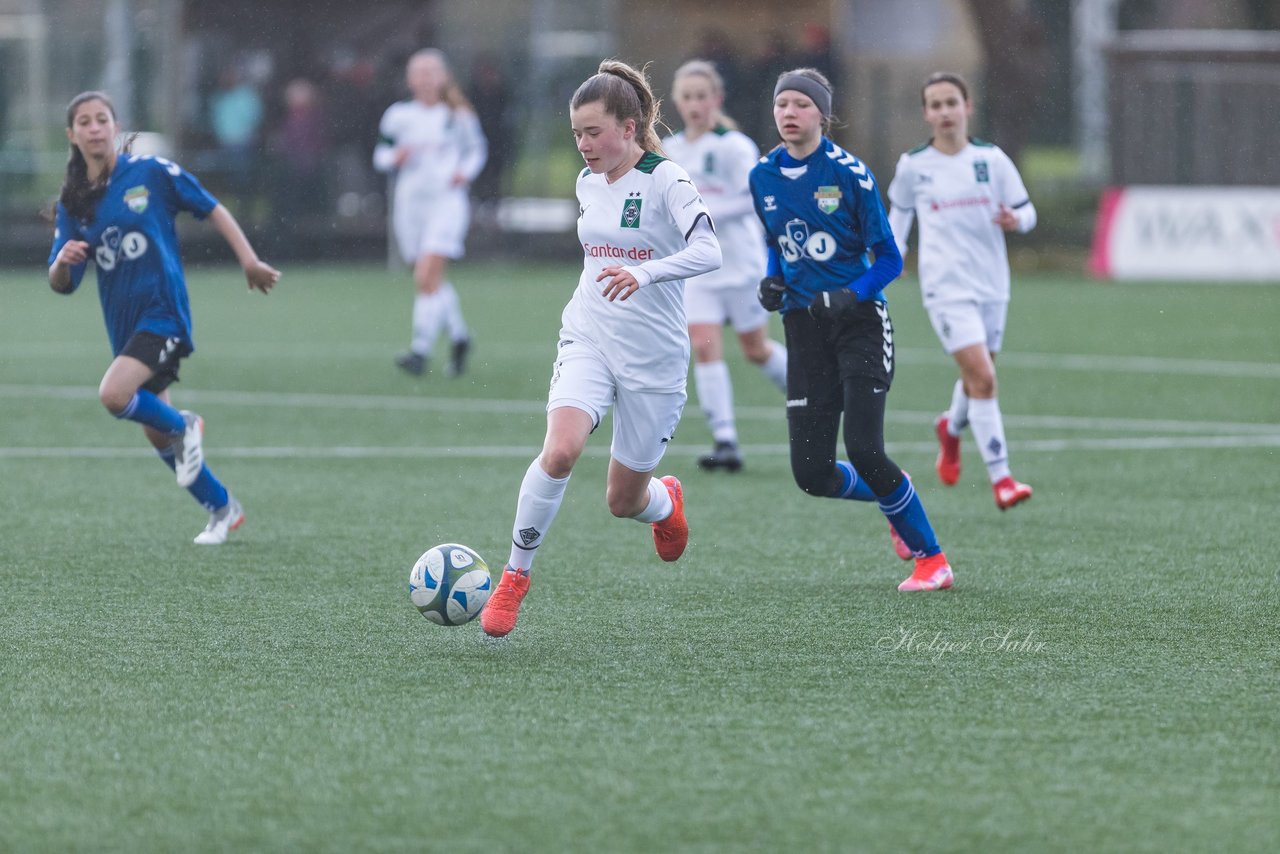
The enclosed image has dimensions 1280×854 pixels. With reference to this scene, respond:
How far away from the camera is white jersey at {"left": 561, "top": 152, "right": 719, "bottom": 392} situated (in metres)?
6.24

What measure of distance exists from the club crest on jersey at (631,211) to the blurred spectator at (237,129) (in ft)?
69.4

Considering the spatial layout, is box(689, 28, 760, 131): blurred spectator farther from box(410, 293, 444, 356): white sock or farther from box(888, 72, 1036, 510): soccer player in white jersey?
box(888, 72, 1036, 510): soccer player in white jersey

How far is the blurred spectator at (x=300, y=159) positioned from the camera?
2681 centimetres

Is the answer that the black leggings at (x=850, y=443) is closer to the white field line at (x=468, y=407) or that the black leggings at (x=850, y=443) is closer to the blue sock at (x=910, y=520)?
the blue sock at (x=910, y=520)

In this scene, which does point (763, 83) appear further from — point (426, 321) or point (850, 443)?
point (850, 443)

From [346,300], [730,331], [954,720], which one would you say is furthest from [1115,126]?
[954,720]

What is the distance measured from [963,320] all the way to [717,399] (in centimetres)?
189

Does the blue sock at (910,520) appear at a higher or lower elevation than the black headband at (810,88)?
lower

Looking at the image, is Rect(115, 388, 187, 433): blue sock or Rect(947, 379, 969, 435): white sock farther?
Rect(947, 379, 969, 435): white sock

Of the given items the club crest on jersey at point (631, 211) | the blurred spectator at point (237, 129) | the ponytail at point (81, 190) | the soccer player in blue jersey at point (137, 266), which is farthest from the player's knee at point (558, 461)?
the blurred spectator at point (237, 129)

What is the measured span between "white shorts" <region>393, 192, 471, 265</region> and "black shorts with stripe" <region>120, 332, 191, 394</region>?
7.28 meters

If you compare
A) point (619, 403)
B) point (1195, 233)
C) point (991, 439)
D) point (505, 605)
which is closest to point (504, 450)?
point (991, 439)

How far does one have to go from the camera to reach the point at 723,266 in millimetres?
10648

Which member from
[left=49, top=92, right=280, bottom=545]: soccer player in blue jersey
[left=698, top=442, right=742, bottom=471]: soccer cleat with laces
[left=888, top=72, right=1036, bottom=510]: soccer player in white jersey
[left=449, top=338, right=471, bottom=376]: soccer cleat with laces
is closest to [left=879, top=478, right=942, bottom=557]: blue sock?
[left=888, top=72, right=1036, bottom=510]: soccer player in white jersey
